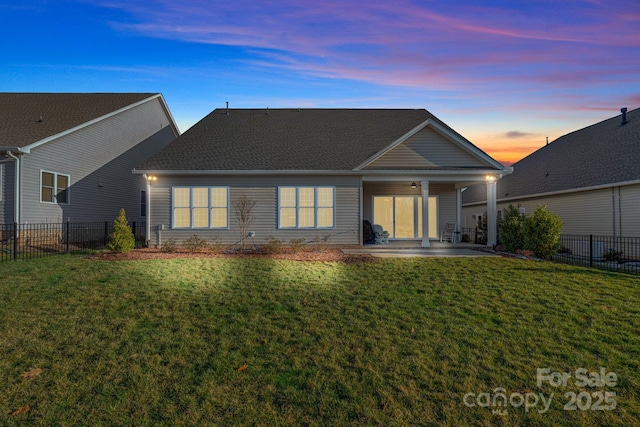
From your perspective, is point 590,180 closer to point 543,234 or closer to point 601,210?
point 601,210

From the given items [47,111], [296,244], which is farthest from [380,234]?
[47,111]

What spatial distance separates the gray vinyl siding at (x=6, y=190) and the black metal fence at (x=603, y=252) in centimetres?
2133

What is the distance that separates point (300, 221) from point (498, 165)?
892 centimetres

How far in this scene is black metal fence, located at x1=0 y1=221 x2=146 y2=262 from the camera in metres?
13.8

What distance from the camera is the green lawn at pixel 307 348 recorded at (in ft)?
13.6

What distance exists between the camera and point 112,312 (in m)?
6.88

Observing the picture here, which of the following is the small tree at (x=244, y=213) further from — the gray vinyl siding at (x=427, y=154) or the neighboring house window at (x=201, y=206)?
the gray vinyl siding at (x=427, y=154)

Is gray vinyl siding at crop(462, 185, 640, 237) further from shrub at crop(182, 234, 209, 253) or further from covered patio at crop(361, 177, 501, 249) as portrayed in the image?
shrub at crop(182, 234, 209, 253)

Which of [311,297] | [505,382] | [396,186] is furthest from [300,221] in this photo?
[505,382]

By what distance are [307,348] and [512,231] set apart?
11.8 m

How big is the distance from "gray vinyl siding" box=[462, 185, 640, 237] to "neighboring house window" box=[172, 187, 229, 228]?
17.0 metres

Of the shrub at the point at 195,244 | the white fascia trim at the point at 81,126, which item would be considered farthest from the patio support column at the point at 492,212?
the white fascia trim at the point at 81,126

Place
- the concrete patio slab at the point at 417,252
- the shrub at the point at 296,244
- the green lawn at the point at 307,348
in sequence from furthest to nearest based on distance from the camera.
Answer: the shrub at the point at 296,244
the concrete patio slab at the point at 417,252
the green lawn at the point at 307,348

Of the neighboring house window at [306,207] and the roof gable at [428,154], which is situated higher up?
the roof gable at [428,154]
